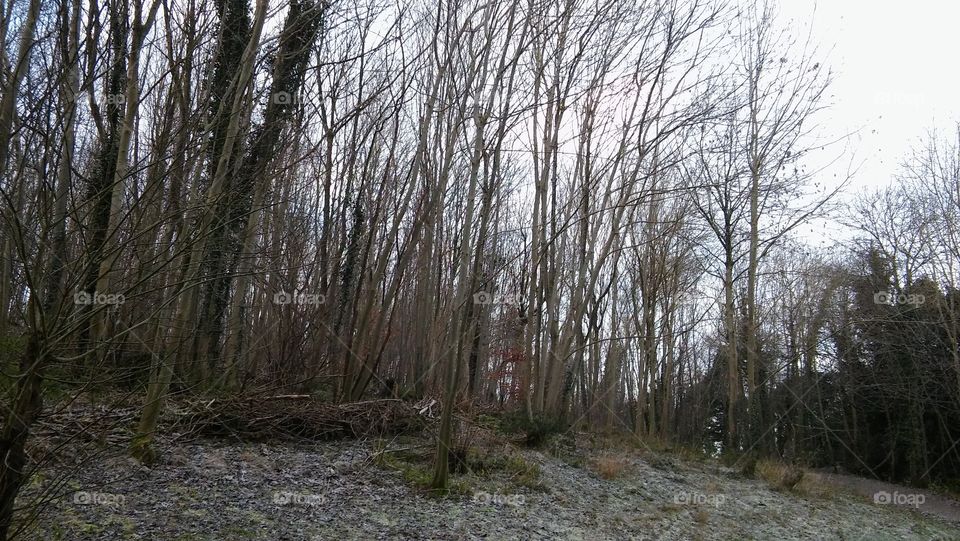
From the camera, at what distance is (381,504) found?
5656mm

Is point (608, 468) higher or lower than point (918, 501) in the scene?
higher

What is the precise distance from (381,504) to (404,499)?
31 cm

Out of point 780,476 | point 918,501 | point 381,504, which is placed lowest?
point 918,501

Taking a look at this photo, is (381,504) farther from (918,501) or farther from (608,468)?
(918,501)

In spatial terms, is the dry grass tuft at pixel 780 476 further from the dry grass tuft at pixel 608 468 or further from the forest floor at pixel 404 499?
the dry grass tuft at pixel 608 468

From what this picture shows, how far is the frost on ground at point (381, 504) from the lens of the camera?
4.37 m

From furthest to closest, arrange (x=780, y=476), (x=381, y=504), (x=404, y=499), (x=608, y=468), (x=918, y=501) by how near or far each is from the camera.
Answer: (x=918, y=501), (x=780, y=476), (x=608, y=468), (x=404, y=499), (x=381, y=504)

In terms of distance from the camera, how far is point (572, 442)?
10609mm

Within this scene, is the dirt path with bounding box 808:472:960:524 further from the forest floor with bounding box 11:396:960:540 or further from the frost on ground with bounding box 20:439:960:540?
the frost on ground with bounding box 20:439:960:540

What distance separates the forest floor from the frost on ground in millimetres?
18

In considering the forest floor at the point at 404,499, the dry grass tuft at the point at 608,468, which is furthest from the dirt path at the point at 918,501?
the dry grass tuft at the point at 608,468

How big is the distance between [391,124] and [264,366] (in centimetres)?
564

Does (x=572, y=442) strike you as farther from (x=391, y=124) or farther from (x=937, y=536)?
(x=391, y=124)

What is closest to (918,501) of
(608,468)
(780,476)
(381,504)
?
(780,476)
